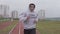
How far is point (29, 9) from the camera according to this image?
22.6ft

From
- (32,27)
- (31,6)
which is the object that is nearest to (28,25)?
(32,27)

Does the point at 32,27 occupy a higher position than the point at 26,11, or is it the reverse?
the point at 26,11

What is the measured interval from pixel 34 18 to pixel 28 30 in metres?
0.45

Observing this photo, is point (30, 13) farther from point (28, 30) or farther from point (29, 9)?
point (28, 30)

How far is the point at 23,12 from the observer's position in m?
6.94

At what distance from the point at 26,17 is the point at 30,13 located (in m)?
0.19

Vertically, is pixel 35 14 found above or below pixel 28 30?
above

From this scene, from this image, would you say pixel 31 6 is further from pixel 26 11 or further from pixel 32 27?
pixel 32 27

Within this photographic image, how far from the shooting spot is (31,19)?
7.01m

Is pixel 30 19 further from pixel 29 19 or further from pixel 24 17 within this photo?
pixel 24 17

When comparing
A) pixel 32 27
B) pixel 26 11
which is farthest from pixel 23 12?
pixel 32 27

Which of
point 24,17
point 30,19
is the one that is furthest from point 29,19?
point 24,17

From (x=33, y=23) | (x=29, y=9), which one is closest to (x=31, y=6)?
(x=29, y=9)

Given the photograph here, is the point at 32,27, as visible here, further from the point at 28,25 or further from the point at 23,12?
the point at 23,12
